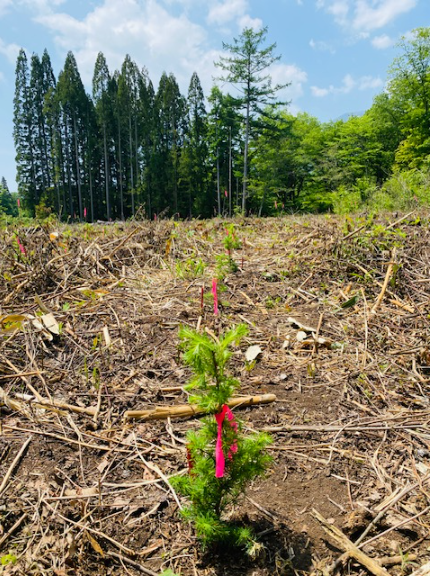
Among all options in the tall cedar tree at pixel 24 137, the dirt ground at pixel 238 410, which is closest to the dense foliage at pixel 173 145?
the tall cedar tree at pixel 24 137

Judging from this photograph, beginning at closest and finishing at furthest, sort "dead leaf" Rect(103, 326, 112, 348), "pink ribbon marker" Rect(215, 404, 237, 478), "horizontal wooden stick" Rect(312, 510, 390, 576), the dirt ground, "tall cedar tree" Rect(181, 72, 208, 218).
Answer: "pink ribbon marker" Rect(215, 404, 237, 478) < "horizontal wooden stick" Rect(312, 510, 390, 576) < the dirt ground < "dead leaf" Rect(103, 326, 112, 348) < "tall cedar tree" Rect(181, 72, 208, 218)

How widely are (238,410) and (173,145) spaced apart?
36.1 metres

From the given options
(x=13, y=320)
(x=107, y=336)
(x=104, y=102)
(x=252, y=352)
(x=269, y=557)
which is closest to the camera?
(x=269, y=557)

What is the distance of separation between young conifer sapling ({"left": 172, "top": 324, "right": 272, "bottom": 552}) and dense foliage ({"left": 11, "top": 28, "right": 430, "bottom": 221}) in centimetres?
2605

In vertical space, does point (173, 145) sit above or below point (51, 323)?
above

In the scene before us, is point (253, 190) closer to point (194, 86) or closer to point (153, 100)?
point (194, 86)

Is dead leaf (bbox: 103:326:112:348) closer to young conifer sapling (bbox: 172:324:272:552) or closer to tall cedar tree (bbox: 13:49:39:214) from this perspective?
A: young conifer sapling (bbox: 172:324:272:552)

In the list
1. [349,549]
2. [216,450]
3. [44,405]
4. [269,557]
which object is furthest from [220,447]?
[44,405]

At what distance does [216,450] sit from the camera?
128 centimetres

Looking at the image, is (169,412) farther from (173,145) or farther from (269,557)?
(173,145)

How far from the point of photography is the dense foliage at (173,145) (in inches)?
1064

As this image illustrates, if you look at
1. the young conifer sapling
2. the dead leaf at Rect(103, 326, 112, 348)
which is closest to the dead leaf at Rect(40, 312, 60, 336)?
the dead leaf at Rect(103, 326, 112, 348)

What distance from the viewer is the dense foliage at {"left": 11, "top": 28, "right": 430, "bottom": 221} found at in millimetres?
27031

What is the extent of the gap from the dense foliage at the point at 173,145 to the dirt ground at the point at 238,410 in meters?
23.3
